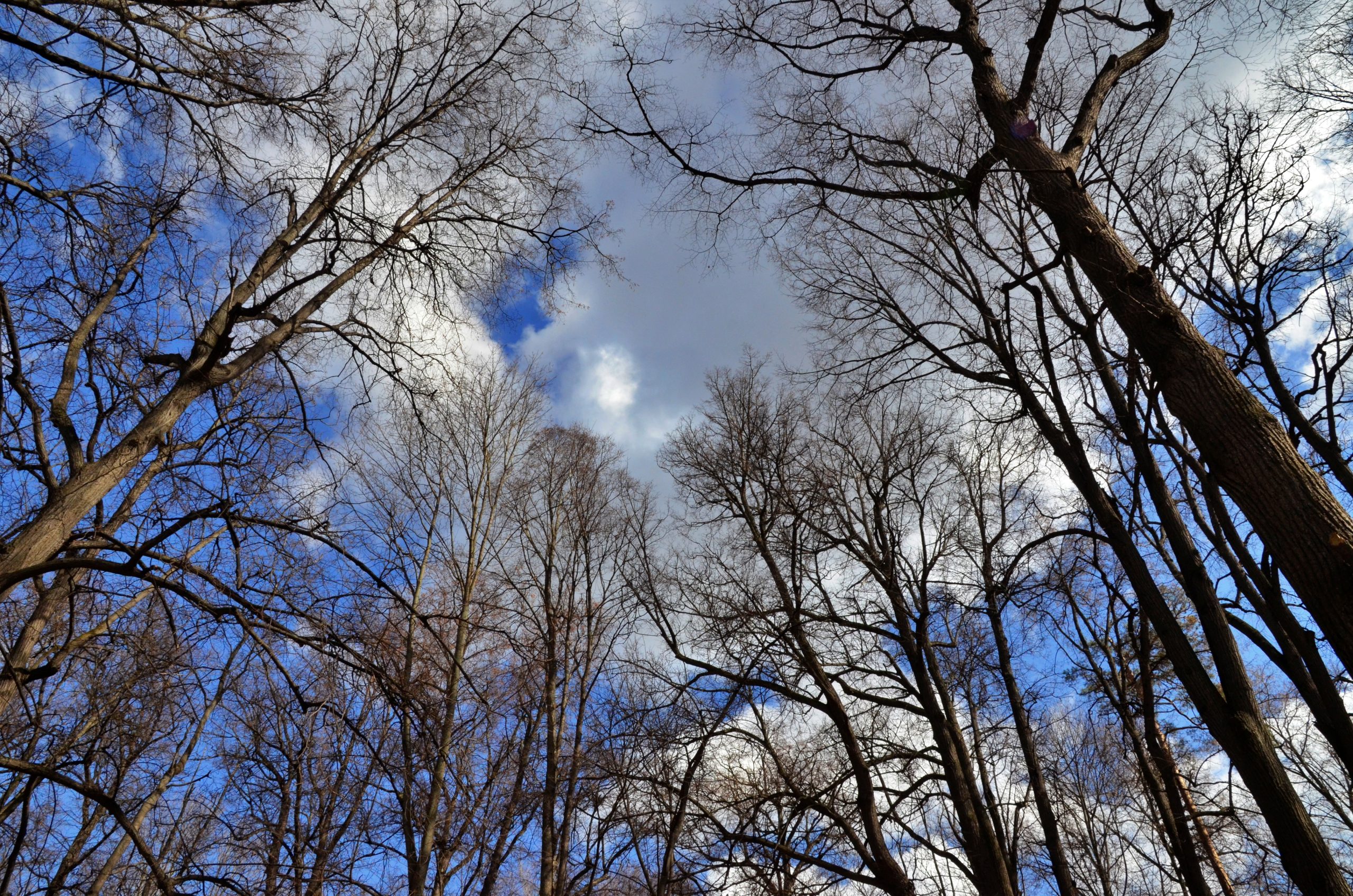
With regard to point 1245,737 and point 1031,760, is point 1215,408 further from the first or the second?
point 1031,760

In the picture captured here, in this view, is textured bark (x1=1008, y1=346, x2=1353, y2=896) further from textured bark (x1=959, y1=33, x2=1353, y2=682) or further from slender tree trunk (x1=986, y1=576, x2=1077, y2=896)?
slender tree trunk (x1=986, y1=576, x2=1077, y2=896)

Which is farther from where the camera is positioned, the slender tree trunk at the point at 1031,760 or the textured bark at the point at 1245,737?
the slender tree trunk at the point at 1031,760

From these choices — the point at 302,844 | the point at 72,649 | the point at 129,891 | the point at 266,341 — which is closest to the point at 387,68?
the point at 266,341

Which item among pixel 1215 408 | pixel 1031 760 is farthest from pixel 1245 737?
pixel 1031 760

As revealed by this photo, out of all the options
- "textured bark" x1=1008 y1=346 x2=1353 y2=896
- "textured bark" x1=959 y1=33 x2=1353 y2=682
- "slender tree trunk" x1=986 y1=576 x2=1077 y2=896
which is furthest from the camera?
"slender tree trunk" x1=986 y1=576 x2=1077 y2=896

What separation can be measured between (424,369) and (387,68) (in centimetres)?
220

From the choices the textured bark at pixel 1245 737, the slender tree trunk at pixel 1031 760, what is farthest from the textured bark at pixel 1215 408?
the slender tree trunk at pixel 1031 760

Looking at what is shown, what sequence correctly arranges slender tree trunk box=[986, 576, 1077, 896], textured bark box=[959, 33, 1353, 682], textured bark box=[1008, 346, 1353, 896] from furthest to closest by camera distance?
slender tree trunk box=[986, 576, 1077, 896] < textured bark box=[1008, 346, 1353, 896] < textured bark box=[959, 33, 1353, 682]

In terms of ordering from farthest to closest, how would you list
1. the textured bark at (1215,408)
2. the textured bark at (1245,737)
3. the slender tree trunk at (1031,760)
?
the slender tree trunk at (1031,760), the textured bark at (1245,737), the textured bark at (1215,408)

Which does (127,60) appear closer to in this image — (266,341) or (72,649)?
(266,341)

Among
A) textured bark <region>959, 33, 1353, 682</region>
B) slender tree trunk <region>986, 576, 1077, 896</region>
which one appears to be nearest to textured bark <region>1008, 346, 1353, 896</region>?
textured bark <region>959, 33, 1353, 682</region>

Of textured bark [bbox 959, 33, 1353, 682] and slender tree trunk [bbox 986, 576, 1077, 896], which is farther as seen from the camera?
slender tree trunk [bbox 986, 576, 1077, 896]

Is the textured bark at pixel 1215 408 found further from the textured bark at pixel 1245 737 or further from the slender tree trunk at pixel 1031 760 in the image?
the slender tree trunk at pixel 1031 760

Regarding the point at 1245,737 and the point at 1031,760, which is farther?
the point at 1031,760
